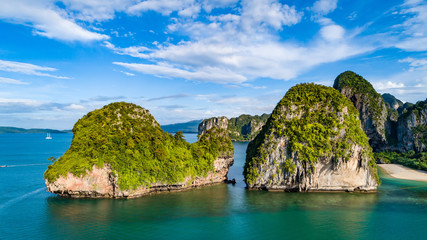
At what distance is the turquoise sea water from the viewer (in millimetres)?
25875

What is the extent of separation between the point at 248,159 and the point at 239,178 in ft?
27.7

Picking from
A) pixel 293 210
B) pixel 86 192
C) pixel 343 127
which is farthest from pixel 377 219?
pixel 86 192

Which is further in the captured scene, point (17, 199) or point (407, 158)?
point (407, 158)

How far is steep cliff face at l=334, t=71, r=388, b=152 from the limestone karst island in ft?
172

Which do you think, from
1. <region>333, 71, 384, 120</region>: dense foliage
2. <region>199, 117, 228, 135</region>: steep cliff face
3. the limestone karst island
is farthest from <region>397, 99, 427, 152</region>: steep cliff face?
<region>199, 117, 228, 135</region>: steep cliff face

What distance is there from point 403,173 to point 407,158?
2088cm

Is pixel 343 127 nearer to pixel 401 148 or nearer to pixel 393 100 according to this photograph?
pixel 401 148

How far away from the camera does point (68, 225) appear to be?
27.2 metres

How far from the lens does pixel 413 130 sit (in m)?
83.9

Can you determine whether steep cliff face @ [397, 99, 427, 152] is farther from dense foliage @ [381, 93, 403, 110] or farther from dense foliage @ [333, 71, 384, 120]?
dense foliage @ [381, 93, 403, 110]

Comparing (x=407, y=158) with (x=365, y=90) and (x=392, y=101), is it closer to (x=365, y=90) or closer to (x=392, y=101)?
(x=365, y=90)

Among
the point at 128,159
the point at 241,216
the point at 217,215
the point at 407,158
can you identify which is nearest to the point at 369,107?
the point at 407,158

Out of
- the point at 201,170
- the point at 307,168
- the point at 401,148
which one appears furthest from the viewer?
the point at 401,148

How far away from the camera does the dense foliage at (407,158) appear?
225 ft
